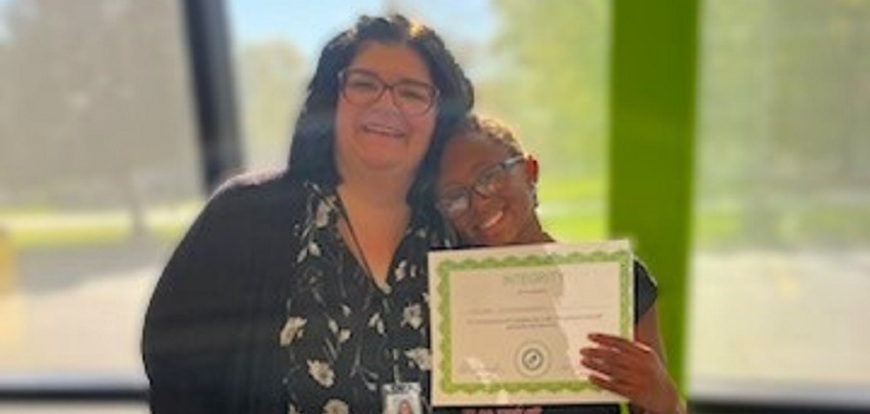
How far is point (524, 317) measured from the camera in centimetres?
69

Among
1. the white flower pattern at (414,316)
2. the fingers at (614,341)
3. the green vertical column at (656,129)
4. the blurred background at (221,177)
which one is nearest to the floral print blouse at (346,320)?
the white flower pattern at (414,316)

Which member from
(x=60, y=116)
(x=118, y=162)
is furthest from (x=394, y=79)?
(x=60, y=116)

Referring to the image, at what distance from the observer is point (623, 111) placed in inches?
51.7

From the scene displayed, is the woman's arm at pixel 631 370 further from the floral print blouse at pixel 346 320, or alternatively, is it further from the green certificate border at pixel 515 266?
the floral print blouse at pixel 346 320

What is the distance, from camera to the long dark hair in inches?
27.1

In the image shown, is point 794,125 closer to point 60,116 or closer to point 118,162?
point 118,162

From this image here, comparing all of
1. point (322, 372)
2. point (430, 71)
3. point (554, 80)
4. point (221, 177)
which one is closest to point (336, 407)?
point (322, 372)

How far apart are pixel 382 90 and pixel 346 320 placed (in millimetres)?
171

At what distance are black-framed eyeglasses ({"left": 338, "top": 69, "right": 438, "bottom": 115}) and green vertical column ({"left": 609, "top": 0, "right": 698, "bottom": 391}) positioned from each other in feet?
1.49

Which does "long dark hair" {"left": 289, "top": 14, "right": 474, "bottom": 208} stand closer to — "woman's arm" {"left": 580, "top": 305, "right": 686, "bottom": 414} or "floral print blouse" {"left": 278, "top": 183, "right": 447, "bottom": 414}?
"floral print blouse" {"left": 278, "top": 183, "right": 447, "bottom": 414}

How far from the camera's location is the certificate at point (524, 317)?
680 millimetres

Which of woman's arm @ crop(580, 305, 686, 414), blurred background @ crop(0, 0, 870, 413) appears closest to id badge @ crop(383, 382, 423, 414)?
woman's arm @ crop(580, 305, 686, 414)

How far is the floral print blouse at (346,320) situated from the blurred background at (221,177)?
3.13 feet

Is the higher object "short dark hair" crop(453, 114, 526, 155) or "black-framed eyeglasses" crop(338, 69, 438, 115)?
"black-framed eyeglasses" crop(338, 69, 438, 115)
